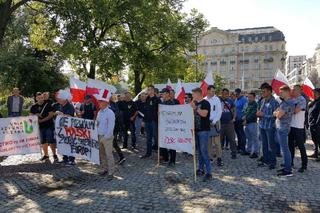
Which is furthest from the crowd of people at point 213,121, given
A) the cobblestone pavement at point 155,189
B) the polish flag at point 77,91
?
the polish flag at point 77,91

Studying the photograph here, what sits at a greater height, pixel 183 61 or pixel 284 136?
pixel 183 61

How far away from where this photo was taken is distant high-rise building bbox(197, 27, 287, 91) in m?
120

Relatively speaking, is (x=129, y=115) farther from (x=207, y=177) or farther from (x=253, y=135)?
(x=207, y=177)

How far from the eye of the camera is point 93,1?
54.3 feet

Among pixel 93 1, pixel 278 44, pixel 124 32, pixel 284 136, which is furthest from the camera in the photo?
pixel 278 44

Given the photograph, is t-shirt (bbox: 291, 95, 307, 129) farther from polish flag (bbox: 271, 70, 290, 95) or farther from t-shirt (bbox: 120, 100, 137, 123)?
t-shirt (bbox: 120, 100, 137, 123)

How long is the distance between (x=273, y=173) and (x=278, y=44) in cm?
Answer: 11655

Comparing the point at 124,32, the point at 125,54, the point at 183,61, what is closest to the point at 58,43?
the point at 125,54

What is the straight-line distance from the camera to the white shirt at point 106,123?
9.03 metres

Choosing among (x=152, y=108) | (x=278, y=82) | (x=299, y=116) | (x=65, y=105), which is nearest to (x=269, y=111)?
(x=299, y=116)

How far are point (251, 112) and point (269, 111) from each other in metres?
1.85

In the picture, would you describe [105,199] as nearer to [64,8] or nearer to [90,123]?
[90,123]

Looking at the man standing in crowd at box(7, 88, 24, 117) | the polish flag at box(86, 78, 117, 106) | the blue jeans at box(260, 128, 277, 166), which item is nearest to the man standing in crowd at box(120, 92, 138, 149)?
the polish flag at box(86, 78, 117, 106)

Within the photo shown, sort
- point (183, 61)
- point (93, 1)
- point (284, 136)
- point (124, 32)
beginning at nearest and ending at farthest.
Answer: point (284, 136) < point (93, 1) < point (124, 32) < point (183, 61)
